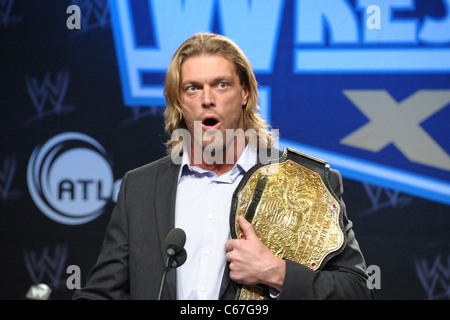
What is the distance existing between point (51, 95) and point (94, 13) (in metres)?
0.59

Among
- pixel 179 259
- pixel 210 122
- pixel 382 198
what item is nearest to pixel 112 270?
pixel 179 259

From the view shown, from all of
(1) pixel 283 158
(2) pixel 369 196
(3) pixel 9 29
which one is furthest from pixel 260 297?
(3) pixel 9 29

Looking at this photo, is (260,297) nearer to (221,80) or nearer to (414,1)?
(221,80)

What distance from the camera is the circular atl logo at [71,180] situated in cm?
330

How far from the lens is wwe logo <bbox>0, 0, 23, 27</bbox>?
132 inches

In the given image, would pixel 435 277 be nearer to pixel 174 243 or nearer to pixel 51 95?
pixel 174 243

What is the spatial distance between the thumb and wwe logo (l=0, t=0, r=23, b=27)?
2.32 meters

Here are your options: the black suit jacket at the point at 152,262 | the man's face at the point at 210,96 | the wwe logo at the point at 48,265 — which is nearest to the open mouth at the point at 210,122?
the man's face at the point at 210,96

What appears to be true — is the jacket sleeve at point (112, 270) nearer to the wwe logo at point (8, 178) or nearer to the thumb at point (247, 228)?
the thumb at point (247, 228)

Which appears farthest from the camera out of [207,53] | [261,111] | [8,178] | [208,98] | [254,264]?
[8,178]

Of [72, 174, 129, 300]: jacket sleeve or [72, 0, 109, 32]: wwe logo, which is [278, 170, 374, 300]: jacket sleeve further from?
[72, 0, 109, 32]: wwe logo

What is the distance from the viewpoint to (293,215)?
1.93 meters

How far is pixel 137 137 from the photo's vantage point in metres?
3.33
